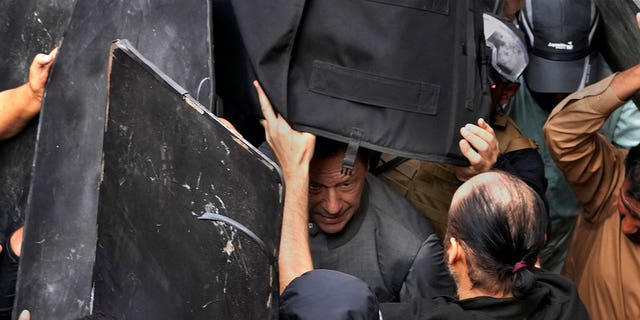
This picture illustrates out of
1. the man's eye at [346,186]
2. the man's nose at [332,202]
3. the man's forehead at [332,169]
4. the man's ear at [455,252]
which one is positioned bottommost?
the man's nose at [332,202]

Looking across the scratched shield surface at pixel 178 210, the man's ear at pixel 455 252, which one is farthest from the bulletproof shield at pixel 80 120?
the man's ear at pixel 455 252

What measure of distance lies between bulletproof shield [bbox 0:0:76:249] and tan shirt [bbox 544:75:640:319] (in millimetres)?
1858

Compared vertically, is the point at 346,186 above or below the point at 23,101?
below

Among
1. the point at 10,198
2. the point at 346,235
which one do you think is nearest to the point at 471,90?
the point at 346,235

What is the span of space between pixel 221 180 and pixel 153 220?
22 centimetres

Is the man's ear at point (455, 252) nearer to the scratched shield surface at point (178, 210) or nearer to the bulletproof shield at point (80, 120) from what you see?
the scratched shield surface at point (178, 210)

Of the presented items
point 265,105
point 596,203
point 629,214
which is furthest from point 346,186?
point 596,203

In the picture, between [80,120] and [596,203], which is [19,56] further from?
[596,203]

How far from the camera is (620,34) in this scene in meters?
4.34

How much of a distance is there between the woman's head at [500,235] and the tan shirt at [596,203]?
1056 mm

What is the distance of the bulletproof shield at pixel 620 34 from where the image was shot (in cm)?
419

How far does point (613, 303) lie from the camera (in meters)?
3.67

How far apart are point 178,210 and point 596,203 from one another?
215 centimetres

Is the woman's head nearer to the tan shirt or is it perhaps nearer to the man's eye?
the man's eye
